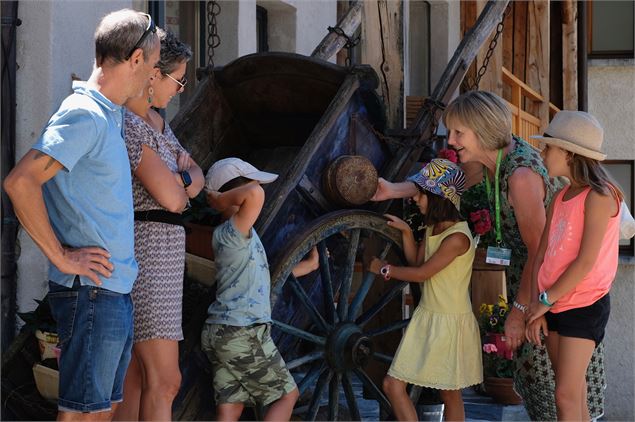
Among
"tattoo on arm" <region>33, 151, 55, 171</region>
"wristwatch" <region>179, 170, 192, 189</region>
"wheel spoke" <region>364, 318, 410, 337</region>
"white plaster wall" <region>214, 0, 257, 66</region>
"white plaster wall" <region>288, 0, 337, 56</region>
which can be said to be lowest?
"wheel spoke" <region>364, 318, 410, 337</region>

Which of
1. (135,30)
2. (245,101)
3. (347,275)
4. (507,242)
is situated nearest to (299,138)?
(245,101)

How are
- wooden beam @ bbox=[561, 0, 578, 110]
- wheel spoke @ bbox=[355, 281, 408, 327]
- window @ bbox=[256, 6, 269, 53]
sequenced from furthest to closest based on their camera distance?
wooden beam @ bbox=[561, 0, 578, 110], window @ bbox=[256, 6, 269, 53], wheel spoke @ bbox=[355, 281, 408, 327]

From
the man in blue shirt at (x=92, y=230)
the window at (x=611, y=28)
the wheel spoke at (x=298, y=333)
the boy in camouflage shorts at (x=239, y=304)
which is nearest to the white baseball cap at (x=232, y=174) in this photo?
the boy in camouflage shorts at (x=239, y=304)

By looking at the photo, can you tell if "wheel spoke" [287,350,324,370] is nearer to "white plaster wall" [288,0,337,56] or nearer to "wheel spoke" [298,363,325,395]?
"wheel spoke" [298,363,325,395]

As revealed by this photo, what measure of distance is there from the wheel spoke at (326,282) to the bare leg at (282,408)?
22.4 inches

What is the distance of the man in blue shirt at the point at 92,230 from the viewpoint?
3117 millimetres

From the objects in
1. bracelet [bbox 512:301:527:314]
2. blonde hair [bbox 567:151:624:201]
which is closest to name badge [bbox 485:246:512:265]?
bracelet [bbox 512:301:527:314]

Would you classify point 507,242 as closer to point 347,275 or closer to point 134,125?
point 347,275

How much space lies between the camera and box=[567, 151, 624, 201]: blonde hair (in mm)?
4133

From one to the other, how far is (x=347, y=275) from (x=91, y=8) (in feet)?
7.46

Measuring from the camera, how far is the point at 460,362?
4.78 metres

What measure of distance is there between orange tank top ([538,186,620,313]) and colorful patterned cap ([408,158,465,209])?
2.30 feet

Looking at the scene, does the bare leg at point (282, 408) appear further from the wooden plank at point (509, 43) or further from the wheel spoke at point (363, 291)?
the wooden plank at point (509, 43)

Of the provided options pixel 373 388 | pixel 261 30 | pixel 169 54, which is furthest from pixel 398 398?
pixel 261 30
